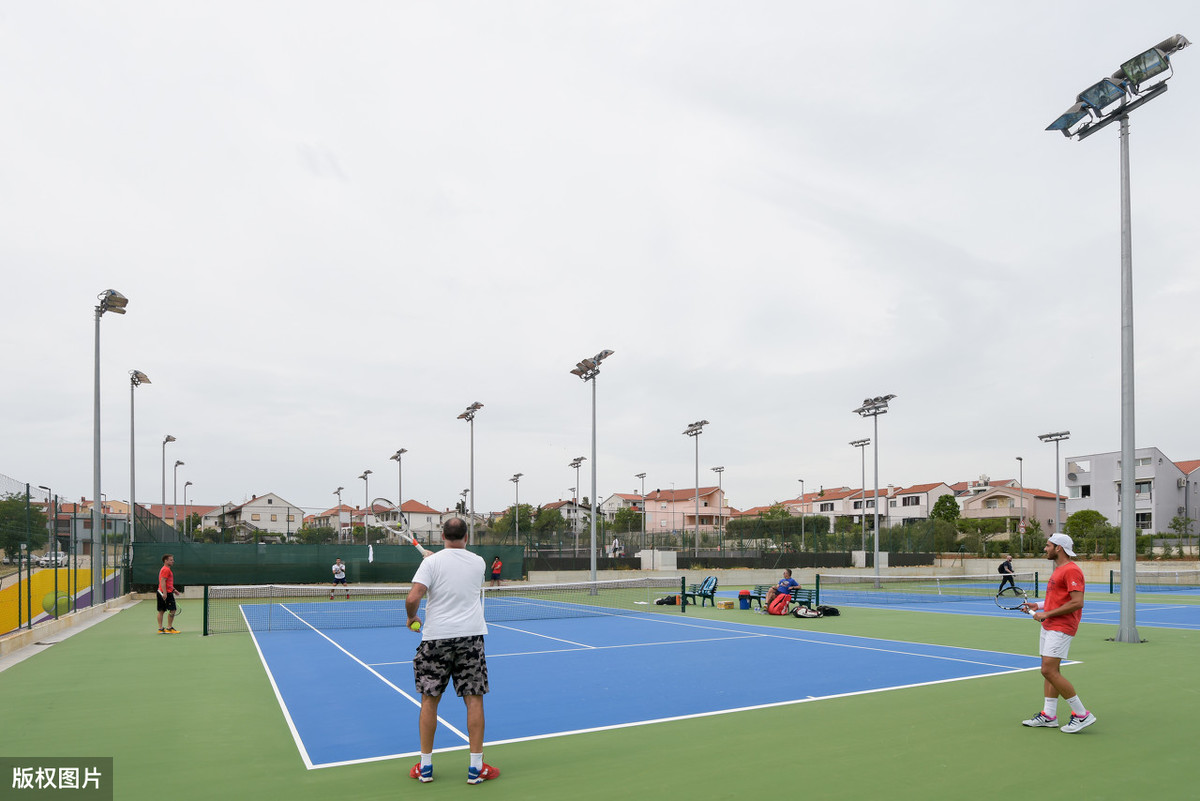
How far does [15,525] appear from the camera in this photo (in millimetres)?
14125

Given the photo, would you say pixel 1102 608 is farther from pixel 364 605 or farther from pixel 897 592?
pixel 364 605

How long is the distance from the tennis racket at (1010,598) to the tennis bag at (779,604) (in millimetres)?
6625

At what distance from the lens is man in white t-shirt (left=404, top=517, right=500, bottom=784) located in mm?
5719

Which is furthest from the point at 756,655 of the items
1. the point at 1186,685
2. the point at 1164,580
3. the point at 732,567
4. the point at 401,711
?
the point at 1164,580

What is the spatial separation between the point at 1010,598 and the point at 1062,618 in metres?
21.1

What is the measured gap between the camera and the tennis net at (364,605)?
62.8 feet

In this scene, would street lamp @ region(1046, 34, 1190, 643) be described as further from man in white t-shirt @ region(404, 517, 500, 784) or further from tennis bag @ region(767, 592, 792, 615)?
man in white t-shirt @ region(404, 517, 500, 784)

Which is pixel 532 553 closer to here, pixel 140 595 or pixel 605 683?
pixel 140 595

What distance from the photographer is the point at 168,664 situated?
12.3 metres

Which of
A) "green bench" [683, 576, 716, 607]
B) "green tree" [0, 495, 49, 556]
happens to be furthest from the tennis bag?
"green tree" [0, 495, 49, 556]

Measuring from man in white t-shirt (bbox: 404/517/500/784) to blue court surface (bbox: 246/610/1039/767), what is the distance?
3.99 feet

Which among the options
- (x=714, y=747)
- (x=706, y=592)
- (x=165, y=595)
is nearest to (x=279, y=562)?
(x=165, y=595)

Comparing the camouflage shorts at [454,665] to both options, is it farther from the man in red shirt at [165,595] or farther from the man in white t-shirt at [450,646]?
the man in red shirt at [165,595]

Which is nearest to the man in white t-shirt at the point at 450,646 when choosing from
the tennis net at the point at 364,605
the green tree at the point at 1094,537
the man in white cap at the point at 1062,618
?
the man in white cap at the point at 1062,618
